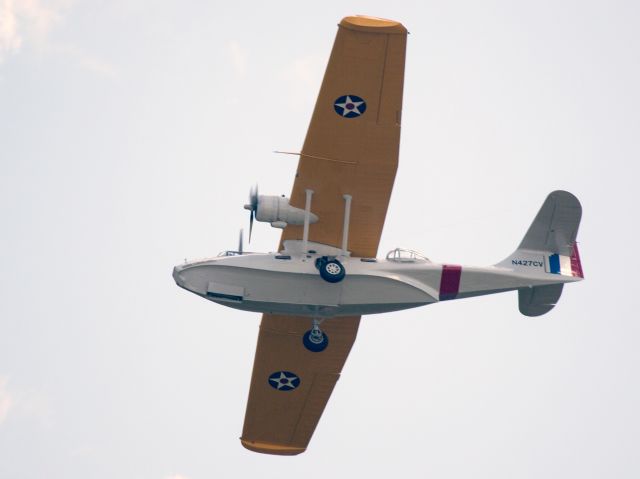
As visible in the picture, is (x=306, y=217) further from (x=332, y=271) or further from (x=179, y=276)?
(x=179, y=276)

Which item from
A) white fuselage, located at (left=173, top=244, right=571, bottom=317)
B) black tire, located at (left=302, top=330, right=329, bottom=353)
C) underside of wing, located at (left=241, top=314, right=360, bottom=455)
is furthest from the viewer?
underside of wing, located at (left=241, top=314, right=360, bottom=455)

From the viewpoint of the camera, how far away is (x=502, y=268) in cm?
2986

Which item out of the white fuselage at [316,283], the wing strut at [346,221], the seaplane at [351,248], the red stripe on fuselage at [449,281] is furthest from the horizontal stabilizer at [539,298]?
the wing strut at [346,221]

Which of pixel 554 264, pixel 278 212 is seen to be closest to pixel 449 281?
pixel 554 264

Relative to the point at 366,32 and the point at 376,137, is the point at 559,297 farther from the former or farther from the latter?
the point at 366,32

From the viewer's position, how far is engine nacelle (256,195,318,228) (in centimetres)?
2828

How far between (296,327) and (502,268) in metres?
5.46

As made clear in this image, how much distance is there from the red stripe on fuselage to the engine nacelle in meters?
3.50

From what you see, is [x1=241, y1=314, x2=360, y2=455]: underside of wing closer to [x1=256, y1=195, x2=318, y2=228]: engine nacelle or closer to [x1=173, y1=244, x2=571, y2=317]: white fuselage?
[x1=173, y1=244, x2=571, y2=317]: white fuselage

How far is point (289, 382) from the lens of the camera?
32750 millimetres

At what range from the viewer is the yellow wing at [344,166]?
26.3 m

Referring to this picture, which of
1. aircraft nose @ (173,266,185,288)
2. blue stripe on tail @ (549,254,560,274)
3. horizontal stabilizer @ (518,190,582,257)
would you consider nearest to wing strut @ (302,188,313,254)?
aircraft nose @ (173,266,185,288)

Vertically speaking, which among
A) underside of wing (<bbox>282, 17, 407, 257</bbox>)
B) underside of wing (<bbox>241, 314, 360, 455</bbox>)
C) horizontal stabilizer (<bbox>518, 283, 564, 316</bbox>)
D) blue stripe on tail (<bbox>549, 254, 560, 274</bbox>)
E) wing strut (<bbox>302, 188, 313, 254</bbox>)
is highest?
underside of wing (<bbox>282, 17, 407, 257</bbox>)

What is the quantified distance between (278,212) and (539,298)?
277 inches
